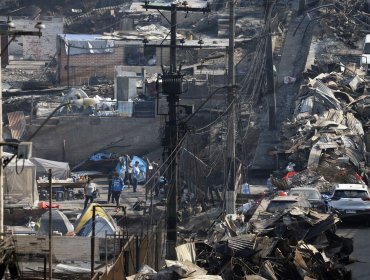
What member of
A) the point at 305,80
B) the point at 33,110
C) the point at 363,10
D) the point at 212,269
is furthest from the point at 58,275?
the point at 363,10

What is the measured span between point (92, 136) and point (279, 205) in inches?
930

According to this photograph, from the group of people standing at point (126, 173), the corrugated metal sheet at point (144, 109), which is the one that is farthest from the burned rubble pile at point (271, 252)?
the corrugated metal sheet at point (144, 109)

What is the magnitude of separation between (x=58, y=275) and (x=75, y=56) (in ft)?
127

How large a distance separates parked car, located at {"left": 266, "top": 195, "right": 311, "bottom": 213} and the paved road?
847mm

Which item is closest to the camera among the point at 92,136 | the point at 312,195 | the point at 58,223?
the point at 312,195

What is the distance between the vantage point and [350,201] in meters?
32.5

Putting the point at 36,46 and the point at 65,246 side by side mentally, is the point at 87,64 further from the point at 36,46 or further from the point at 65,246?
the point at 65,246

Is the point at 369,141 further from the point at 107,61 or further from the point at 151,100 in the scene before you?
the point at 107,61

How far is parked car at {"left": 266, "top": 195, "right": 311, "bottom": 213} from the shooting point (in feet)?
103

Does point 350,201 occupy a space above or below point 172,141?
below

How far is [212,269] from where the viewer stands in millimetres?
27625

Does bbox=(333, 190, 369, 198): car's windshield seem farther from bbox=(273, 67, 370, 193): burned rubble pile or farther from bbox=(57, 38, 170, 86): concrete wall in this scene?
bbox=(57, 38, 170, 86): concrete wall

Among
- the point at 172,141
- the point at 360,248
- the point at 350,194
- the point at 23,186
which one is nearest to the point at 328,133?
the point at 23,186

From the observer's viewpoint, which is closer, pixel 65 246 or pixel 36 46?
pixel 65 246
